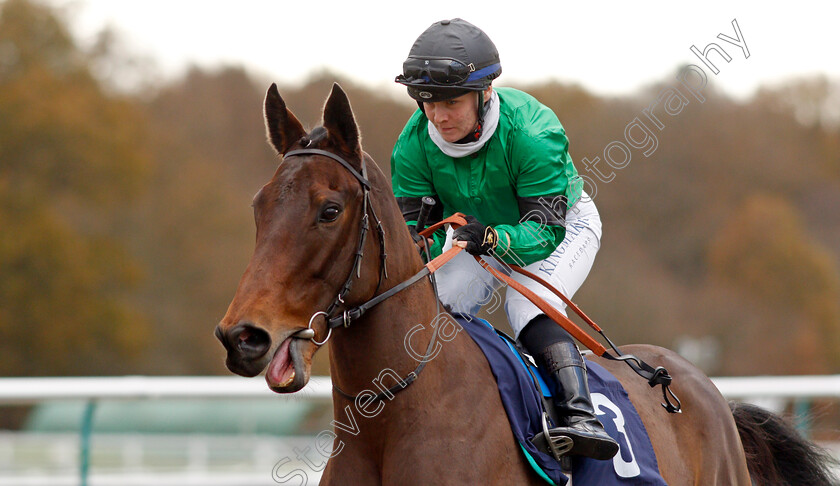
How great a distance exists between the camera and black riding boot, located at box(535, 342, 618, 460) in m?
3.36

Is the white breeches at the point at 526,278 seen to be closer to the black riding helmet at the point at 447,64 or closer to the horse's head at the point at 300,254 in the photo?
the black riding helmet at the point at 447,64

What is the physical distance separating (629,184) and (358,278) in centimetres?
2259

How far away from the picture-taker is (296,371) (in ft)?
9.18

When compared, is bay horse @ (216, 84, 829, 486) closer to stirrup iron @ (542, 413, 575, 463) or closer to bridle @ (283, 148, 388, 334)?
bridle @ (283, 148, 388, 334)

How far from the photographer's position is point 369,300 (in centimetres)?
314

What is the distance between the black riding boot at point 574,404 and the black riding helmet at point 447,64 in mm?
1066

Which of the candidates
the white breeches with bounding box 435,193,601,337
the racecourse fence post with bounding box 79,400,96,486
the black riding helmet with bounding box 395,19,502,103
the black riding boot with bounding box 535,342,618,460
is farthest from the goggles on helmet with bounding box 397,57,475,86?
the racecourse fence post with bounding box 79,400,96,486

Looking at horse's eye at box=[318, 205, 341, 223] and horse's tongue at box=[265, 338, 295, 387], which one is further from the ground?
horse's eye at box=[318, 205, 341, 223]

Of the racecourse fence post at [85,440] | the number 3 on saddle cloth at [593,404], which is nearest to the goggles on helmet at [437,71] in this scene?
the number 3 on saddle cloth at [593,404]

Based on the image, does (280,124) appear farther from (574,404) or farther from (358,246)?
(574,404)

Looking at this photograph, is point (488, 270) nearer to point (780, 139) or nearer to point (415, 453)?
point (415, 453)

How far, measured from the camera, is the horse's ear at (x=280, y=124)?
10.5 ft

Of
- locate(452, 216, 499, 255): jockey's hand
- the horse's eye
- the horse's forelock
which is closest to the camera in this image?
the horse's eye

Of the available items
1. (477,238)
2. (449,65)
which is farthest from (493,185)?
(449,65)
